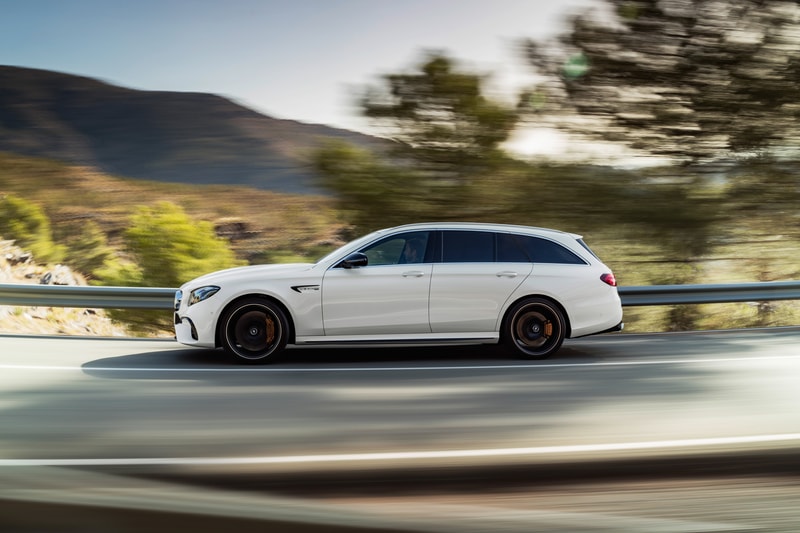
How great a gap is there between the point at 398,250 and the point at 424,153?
9379 mm

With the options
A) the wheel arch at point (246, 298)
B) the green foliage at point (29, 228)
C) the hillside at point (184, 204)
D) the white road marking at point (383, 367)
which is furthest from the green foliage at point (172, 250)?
the green foliage at point (29, 228)

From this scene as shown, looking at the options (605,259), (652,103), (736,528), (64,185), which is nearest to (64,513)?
(736,528)

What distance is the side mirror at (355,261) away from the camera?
8945 mm

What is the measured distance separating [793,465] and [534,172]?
518 inches

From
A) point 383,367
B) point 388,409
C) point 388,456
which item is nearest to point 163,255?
point 383,367

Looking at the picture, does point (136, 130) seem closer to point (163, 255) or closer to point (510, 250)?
point (163, 255)

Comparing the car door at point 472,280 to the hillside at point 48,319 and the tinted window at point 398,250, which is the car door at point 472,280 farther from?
the hillside at point 48,319

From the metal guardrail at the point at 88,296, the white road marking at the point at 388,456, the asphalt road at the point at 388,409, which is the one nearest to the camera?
the white road marking at the point at 388,456

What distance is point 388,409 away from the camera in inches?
248

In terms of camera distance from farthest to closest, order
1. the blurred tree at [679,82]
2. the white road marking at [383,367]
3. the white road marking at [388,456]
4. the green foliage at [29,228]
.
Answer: the green foliage at [29,228]
the blurred tree at [679,82]
the white road marking at [383,367]
the white road marking at [388,456]

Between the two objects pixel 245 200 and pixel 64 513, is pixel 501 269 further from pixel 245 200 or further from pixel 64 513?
pixel 245 200

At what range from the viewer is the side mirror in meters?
8.95

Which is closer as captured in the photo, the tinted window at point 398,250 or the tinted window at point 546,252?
the tinted window at point 398,250

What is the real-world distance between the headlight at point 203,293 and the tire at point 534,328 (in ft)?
10.8
